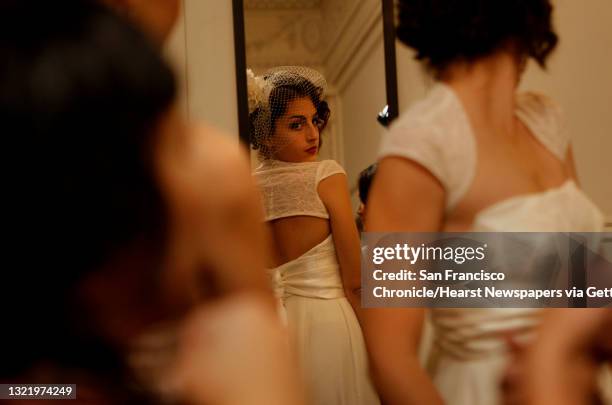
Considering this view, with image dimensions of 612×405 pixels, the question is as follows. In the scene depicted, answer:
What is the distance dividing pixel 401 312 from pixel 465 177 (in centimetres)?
17

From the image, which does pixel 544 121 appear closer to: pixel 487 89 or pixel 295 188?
pixel 487 89

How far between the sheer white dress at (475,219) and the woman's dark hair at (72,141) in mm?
398

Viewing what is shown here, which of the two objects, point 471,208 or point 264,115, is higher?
point 264,115

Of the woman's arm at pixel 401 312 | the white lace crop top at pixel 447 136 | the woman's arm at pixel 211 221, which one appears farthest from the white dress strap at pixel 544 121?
the woman's arm at pixel 211 221

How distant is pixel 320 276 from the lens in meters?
1.13

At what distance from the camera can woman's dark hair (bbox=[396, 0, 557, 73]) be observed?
0.93 metres

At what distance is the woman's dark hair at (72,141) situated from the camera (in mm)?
515

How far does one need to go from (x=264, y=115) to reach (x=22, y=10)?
0.71m

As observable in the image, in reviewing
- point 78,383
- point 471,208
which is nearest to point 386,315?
point 471,208

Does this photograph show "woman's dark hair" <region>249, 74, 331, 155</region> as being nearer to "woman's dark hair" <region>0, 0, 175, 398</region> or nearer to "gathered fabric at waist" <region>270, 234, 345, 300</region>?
"gathered fabric at waist" <region>270, 234, 345, 300</region>

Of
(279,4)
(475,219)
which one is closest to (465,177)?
(475,219)

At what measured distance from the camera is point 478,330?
0.92 metres

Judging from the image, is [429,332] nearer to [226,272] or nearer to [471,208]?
[471,208]

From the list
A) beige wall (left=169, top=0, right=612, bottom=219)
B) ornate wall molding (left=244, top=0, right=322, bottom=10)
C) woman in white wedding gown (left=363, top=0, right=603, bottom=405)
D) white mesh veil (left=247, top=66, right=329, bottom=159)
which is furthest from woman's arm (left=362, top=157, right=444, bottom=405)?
ornate wall molding (left=244, top=0, right=322, bottom=10)
